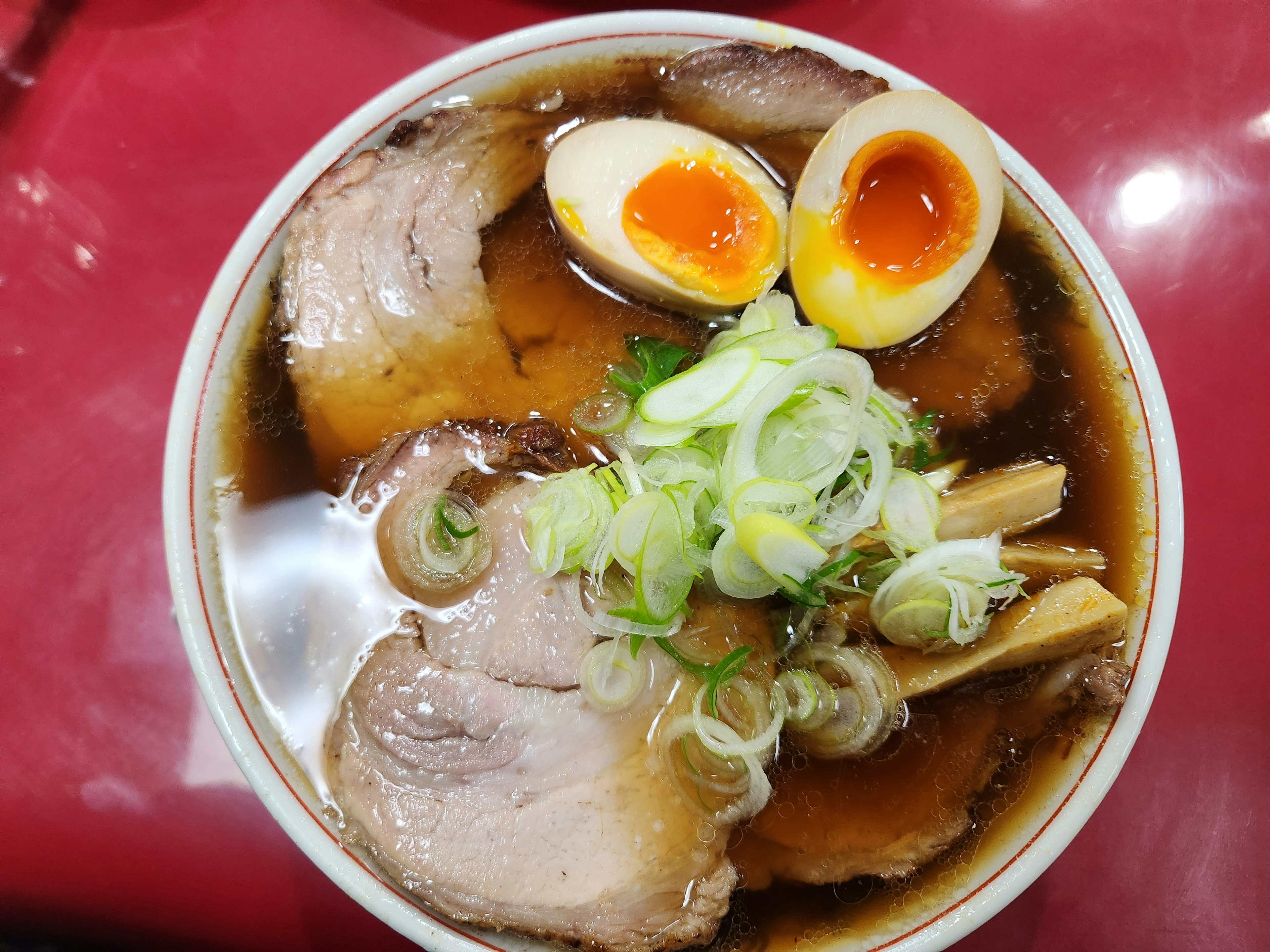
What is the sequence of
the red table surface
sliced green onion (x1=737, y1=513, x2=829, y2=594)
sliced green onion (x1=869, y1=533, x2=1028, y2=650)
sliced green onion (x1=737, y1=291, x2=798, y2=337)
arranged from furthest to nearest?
1. the red table surface
2. sliced green onion (x1=737, y1=291, x2=798, y2=337)
3. sliced green onion (x1=869, y1=533, x2=1028, y2=650)
4. sliced green onion (x1=737, y1=513, x2=829, y2=594)

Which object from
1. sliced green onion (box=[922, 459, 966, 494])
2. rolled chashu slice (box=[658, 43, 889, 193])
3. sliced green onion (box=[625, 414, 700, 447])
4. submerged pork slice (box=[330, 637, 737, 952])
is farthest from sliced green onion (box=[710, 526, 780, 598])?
rolled chashu slice (box=[658, 43, 889, 193])

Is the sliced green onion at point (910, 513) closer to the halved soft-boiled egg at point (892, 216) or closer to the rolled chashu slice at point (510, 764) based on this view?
the halved soft-boiled egg at point (892, 216)

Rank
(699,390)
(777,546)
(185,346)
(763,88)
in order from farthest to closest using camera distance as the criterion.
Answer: (185,346), (763,88), (699,390), (777,546)

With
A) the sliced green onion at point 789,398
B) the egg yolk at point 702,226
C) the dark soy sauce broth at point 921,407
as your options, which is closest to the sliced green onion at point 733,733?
the dark soy sauce broth at point 921,407

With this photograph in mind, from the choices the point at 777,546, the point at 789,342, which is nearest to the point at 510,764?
the point at 777,546

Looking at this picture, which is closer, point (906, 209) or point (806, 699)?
point (806, 699)

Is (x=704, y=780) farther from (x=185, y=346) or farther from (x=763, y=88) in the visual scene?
(x=185, y=346)

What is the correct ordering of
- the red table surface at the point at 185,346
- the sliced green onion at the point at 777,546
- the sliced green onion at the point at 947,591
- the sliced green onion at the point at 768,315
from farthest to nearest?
1. the red table surface at the point at 185,346
2. the sliced green onion at the point at 768,315
3. the sliced green onion at the point at 947,591
4. the sliced green onion at the point at 777,546

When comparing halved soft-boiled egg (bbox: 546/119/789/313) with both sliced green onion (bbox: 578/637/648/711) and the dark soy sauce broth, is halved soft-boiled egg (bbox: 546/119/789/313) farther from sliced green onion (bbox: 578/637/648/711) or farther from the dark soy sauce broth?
sliced green onion (bbox: 578/637/648/711)
